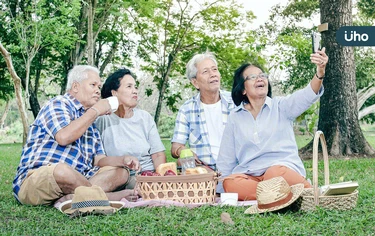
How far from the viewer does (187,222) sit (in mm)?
3633

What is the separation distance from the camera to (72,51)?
61.1ft

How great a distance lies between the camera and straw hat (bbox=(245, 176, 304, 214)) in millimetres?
3777

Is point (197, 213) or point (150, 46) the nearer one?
point (197, 213)

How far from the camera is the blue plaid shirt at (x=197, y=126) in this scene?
5.07 m

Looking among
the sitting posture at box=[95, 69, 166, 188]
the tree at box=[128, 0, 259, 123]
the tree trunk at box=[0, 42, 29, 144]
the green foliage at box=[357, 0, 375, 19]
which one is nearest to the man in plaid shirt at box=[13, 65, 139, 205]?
A: the sitting posture at box=[95, 69, 166, 188]

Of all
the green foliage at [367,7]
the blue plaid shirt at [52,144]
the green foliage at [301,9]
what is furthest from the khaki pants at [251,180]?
the green foliage at [301,9]

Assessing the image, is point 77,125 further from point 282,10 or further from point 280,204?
point 282,10

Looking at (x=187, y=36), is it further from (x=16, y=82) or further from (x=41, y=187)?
(x=41, y=187)

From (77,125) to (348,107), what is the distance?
20.6 ft

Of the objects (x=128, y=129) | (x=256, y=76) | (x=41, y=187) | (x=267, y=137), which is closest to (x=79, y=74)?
(x=128, y=129)

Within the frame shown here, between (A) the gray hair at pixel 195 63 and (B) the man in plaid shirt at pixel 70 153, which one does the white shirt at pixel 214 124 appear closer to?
(A) the gray hair at pixel 195 63

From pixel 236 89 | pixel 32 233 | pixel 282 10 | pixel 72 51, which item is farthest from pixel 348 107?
pixel 282 10

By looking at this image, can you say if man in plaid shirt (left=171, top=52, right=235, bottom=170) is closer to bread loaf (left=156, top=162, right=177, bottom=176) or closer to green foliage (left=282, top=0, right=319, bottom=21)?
bread loaf (left=156, top=162, right=177, bottom=176)

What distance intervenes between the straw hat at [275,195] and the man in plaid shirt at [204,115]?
1219mm
